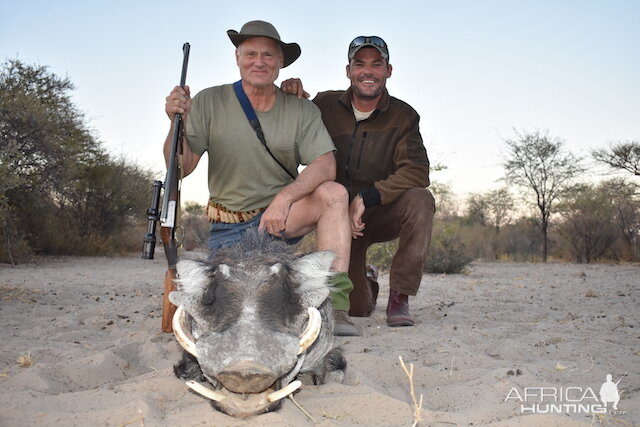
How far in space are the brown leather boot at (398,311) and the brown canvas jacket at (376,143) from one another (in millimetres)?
1070

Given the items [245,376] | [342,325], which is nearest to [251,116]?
[342,325]

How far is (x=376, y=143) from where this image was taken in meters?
5.66

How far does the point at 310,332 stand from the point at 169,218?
2171 millimetres

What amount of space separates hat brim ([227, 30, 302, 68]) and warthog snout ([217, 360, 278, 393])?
329cm

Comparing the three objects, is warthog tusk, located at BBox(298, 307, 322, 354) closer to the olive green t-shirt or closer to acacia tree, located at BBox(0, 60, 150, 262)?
the olive green t-shirt

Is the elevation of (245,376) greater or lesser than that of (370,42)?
lesser

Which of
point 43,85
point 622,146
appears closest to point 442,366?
point 43,85

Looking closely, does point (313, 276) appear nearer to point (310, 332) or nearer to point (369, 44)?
point (310, 332)

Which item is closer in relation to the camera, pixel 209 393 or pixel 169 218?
pixel 209 393

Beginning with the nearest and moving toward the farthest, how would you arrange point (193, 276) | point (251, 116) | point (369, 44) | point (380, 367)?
point (193, 276) < point (380, 367) < point (251, 116) < point (369, 44)

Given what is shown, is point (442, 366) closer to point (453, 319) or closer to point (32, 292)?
point (453, 319)

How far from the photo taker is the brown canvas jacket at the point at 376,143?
559cm

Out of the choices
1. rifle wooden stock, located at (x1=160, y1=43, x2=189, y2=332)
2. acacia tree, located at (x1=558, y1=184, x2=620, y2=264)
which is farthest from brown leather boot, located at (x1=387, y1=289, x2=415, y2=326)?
acacia tree, located at (x1=558, y1=184, x2=620, y2=264)

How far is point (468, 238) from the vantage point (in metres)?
23.9
